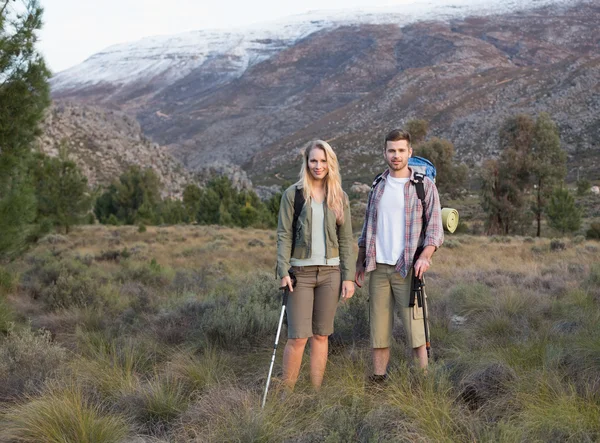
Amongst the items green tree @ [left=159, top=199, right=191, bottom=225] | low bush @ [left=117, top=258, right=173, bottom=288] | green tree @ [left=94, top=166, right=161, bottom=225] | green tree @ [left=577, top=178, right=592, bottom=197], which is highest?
low bush @ [left=117, top=258, right=173, bottom=288]

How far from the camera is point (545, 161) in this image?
28.6m

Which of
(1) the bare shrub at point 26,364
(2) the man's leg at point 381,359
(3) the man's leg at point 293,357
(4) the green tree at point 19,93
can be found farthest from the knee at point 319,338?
(4) the green tree at point 19,93

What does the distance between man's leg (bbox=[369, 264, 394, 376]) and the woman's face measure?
0.84 m

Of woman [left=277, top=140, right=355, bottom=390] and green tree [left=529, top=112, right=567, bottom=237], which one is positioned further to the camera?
green tree [left=529, top=112, right=567, bottom=237]

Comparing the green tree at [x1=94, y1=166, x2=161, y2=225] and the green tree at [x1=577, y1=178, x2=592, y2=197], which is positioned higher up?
the green tree at [x1=94, y1=166, x2=161, y2=225]

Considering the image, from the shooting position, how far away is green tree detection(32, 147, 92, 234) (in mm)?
22031

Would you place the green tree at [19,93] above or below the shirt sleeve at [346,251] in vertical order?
above

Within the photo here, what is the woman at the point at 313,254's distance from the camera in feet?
12.2

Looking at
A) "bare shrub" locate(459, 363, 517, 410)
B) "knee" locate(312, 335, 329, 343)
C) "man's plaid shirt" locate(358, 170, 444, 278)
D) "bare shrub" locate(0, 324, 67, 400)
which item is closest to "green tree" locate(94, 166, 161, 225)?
"bare shrub" locate(0, 324, 67, 400)

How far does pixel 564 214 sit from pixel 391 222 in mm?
24990

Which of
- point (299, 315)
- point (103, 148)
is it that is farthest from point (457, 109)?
point (299, 315)

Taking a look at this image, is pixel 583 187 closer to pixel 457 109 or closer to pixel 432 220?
pixel 432 220

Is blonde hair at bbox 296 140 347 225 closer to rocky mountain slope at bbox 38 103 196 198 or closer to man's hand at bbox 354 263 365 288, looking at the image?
man's hand at bbox 354 263 365 288

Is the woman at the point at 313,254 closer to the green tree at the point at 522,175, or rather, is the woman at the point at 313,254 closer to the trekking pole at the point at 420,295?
the trekking pole at the point at 420,295
